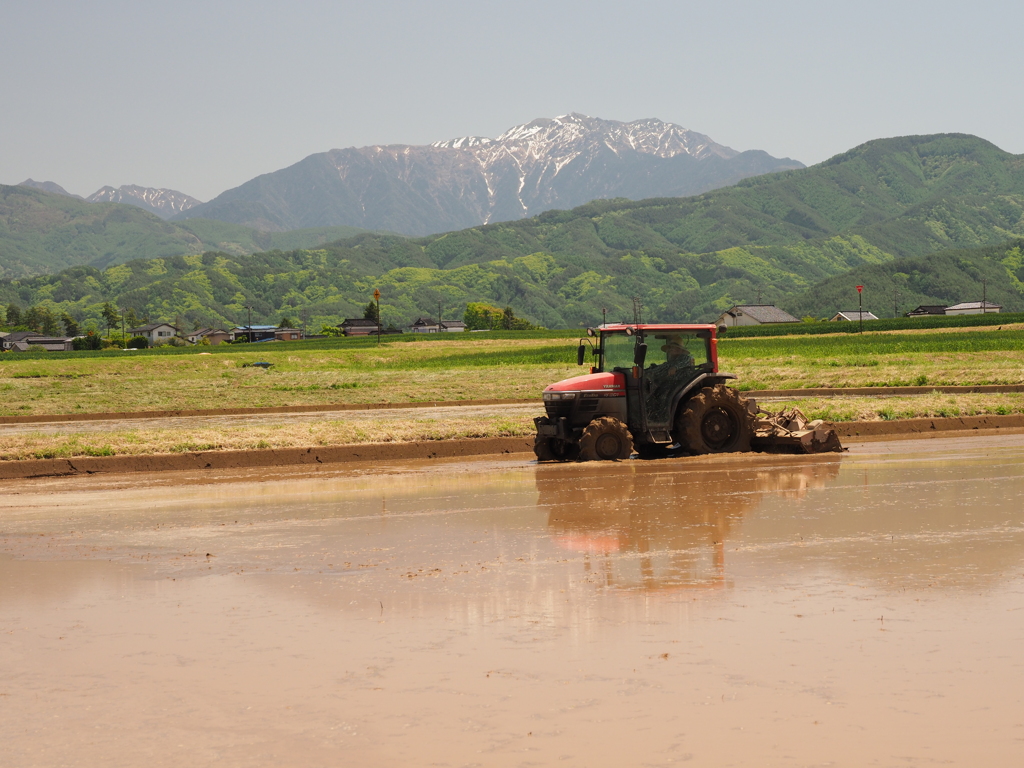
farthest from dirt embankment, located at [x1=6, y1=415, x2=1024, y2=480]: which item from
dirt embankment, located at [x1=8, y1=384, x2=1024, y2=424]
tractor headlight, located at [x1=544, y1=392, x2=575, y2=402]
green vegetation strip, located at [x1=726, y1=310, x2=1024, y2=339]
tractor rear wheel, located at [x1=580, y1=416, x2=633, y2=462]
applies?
green vegetation strip, located at [x1=726, y1=310, x2=1024, y2=339]

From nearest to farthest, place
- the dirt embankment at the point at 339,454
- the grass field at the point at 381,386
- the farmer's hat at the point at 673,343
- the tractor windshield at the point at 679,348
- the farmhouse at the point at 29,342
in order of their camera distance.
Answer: the tractor windshield at the point at 679,348 < the farmer's hat at the point at 673,343 < the dirt embankment at the point at 339,454 < the grass field at the point at 381,386 < the farmhouse at the point at 29,342

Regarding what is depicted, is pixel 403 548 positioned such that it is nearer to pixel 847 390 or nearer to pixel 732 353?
pixel 847 390

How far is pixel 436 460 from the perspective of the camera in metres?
18.5

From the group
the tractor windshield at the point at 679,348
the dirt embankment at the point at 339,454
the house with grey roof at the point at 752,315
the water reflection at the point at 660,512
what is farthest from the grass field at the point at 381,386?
the house with grey roof at the point at 752,315

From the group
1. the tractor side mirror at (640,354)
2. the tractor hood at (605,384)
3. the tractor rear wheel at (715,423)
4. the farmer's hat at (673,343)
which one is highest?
the farmer's hat at (673,343)

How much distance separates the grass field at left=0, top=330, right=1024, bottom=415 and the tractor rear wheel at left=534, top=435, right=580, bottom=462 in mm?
17724

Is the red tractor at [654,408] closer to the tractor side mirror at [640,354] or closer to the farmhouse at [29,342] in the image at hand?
the tractor side mirror at [640,354]

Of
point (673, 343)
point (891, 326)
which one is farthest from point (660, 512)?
point (891, 326)

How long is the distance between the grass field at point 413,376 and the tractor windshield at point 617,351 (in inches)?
696

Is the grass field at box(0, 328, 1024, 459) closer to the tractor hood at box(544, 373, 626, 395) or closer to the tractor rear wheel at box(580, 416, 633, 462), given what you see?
the tractor hood at box(544, 373, 626, 395)

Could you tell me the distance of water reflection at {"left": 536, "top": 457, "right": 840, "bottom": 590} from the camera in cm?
852

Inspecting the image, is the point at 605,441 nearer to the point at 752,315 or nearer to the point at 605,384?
the point at 605,384

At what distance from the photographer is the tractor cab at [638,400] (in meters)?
16.8

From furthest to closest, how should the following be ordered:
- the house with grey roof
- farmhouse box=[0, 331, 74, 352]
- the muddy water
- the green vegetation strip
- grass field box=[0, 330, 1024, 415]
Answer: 1. the house with grey roof
2. farmhouse box=[0, 331, 74, 352]
3. the green vegetation strip
4. grass field box=[0, 330, 1024, 415]
5. the muddy water
